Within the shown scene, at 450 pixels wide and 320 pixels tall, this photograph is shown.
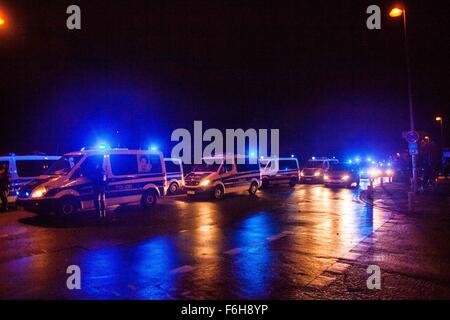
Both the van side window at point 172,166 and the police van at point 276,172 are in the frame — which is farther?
the police van at point 276,172

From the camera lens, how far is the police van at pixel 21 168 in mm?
15406

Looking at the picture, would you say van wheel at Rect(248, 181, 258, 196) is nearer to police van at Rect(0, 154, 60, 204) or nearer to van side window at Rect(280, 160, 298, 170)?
van side window at Rect(280, 160, 298, 170)

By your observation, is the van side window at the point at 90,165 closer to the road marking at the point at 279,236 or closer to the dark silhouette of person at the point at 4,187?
the dark silhouette of person at the point at 4,187

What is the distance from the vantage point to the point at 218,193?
18.8 meters

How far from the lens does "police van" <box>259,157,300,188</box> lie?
83.5 feet

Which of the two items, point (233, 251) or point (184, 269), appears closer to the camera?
point (184, 269)

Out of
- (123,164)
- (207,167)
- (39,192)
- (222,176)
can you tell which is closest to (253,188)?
(222,176)

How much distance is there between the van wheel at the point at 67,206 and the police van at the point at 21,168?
4390 mm

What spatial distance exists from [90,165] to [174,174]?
8.60m

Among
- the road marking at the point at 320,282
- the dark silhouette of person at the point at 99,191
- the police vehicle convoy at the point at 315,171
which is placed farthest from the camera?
the police vehicle convoy at the point at 315,171

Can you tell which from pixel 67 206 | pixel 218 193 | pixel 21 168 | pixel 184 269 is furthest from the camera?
pixel 218 193

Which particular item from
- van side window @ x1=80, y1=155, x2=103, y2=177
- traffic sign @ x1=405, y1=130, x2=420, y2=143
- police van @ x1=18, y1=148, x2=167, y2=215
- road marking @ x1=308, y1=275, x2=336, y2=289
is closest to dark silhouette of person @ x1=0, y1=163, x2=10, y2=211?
police van @ x1=18, y1=148, x2=167, y2=215

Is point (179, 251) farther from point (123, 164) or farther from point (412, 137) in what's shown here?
→ point (412, 137)

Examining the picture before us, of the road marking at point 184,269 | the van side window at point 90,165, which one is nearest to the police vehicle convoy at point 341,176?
the van side window at point 90,165
